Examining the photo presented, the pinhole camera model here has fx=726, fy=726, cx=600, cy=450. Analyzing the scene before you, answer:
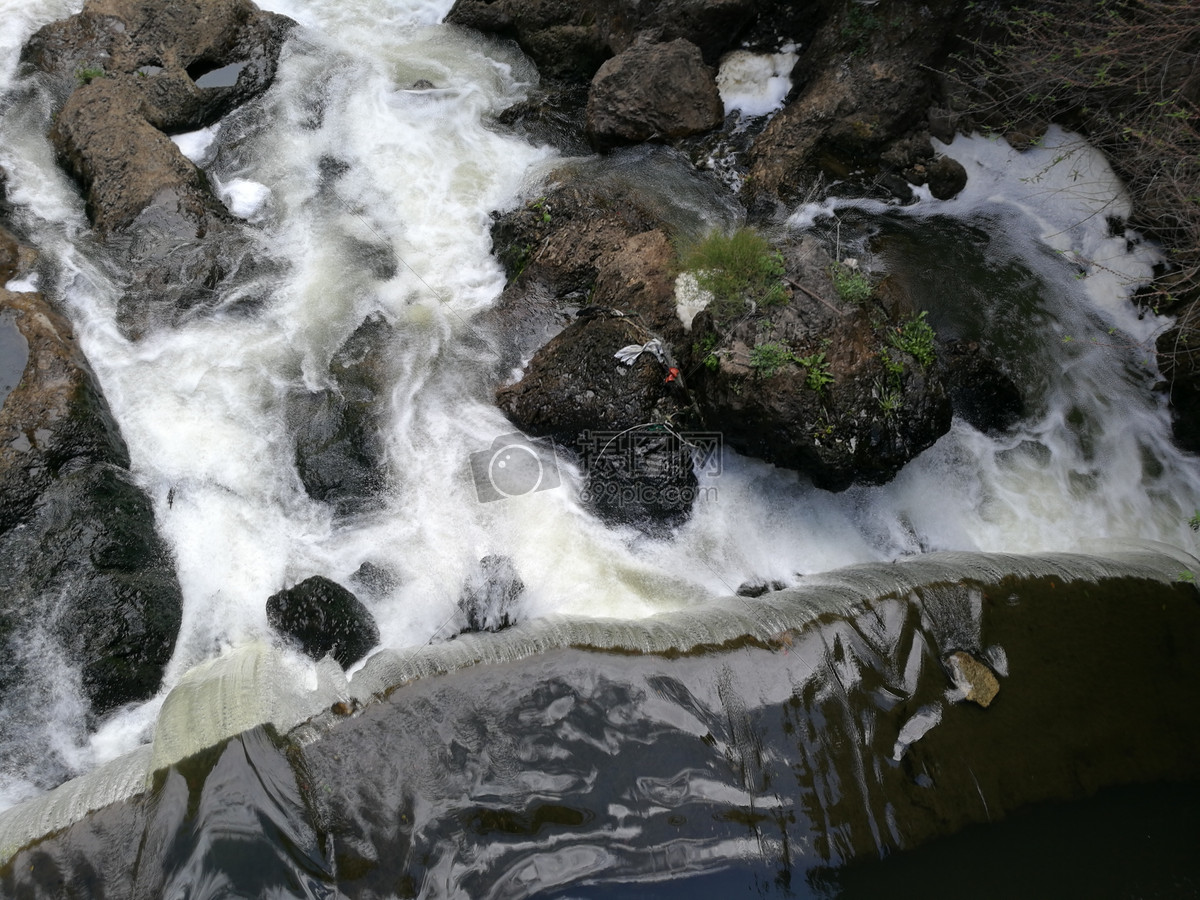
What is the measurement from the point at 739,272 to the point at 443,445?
2500mm

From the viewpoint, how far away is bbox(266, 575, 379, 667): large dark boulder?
445 cm

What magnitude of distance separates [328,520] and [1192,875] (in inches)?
209

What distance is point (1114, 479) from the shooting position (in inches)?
210

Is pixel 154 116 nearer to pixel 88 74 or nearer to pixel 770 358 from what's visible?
pixel 88 74

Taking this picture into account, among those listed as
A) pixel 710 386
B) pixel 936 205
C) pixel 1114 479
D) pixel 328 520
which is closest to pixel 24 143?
pixel 328 520

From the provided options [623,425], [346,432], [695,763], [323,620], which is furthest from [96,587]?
[695,763]

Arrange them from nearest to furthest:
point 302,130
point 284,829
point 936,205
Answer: point 284,829
point 936,205
point 302,130

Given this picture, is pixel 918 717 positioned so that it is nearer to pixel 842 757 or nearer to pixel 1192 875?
pixel 842 757

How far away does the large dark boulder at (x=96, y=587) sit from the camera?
430cm

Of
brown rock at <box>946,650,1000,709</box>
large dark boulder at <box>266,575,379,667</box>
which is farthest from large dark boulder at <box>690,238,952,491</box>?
large dark boulder at <box>266,575,379,667</box>

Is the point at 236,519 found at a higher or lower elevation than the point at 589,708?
lower

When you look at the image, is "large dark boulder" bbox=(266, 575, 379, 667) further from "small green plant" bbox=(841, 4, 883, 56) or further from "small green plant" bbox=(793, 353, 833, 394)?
"small green plant" bbox=(841, 4, 883, 56)

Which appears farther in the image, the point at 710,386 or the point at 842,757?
the point at 710,386

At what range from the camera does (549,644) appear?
394cm
